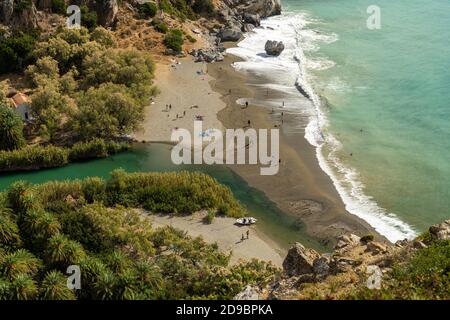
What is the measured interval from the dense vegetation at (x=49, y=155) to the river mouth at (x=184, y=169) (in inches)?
32.3

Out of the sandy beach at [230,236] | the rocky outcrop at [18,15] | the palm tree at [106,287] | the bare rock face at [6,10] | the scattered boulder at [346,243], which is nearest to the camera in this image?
the palm tree at [106,287]

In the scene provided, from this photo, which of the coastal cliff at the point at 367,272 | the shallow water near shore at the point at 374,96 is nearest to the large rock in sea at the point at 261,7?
the shallow water near shore at the point at 374,96

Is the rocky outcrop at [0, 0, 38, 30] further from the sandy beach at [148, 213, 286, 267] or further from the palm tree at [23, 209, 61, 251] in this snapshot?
the palm tree at [23, 209, 61, 251]

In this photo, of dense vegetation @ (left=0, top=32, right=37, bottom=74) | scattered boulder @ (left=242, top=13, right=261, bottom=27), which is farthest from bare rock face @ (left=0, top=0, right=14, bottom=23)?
scattered boulder @ (left=242, top=13, right=261, bottom=27)

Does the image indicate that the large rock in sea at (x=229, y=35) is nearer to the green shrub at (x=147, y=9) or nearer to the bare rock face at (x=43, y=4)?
the green shrub at (x=147, y=9)

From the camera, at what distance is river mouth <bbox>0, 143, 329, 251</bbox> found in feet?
165

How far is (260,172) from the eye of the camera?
60.2 m

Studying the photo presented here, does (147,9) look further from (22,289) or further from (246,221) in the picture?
(22,289)

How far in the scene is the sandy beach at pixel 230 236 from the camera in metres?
46.2

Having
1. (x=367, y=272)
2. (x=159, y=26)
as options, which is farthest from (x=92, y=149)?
(x=367, y=272)

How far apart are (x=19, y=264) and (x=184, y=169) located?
2655 centimetres

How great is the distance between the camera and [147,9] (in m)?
97.6
